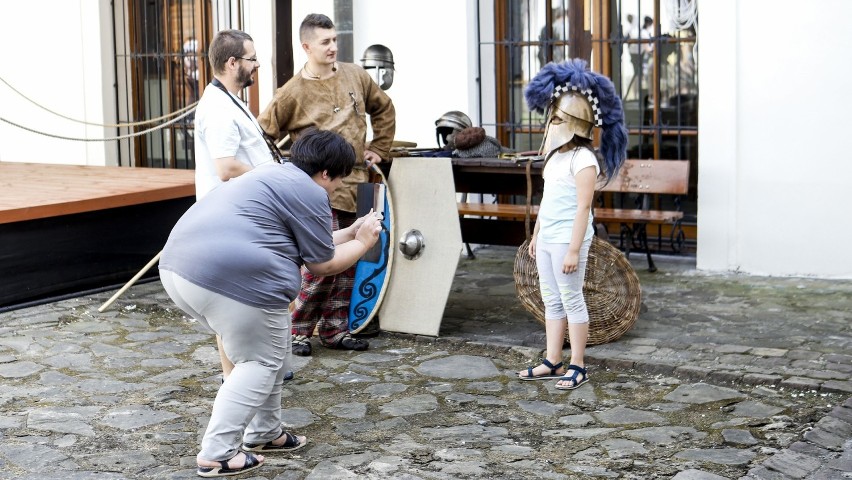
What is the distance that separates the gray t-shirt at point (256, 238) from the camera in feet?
14.8

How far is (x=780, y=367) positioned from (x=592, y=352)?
97 cm

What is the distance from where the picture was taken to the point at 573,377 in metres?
5.96

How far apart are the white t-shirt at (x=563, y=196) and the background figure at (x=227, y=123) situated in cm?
141

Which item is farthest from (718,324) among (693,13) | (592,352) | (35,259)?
(35,259)

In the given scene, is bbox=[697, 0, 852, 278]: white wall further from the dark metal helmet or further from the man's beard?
the man's beard

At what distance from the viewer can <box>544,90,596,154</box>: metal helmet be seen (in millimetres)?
5887

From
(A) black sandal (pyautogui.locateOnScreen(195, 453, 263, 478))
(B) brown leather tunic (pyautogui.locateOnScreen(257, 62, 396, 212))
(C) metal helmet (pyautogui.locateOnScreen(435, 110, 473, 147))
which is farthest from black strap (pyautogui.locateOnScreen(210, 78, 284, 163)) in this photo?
(C) metal helmet (pyautogui.locateOnScreen(435, 110, 473, 147))

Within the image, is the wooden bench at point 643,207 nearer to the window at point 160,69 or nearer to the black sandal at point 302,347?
the black sandal at point 302,347

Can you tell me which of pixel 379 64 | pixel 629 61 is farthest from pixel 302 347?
pixel 629 61

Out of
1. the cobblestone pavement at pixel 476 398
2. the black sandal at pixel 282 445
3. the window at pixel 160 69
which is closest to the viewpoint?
the cobblestone pavement at pixel 476 398

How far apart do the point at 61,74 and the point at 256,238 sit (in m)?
8.61

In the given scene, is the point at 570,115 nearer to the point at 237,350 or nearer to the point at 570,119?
the point at 570,119

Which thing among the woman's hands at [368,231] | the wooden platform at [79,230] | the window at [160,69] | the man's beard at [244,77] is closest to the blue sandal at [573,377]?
the woman's hands at [368,231]

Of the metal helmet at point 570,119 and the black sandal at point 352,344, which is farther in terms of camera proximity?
the black sandal at point 352,344
